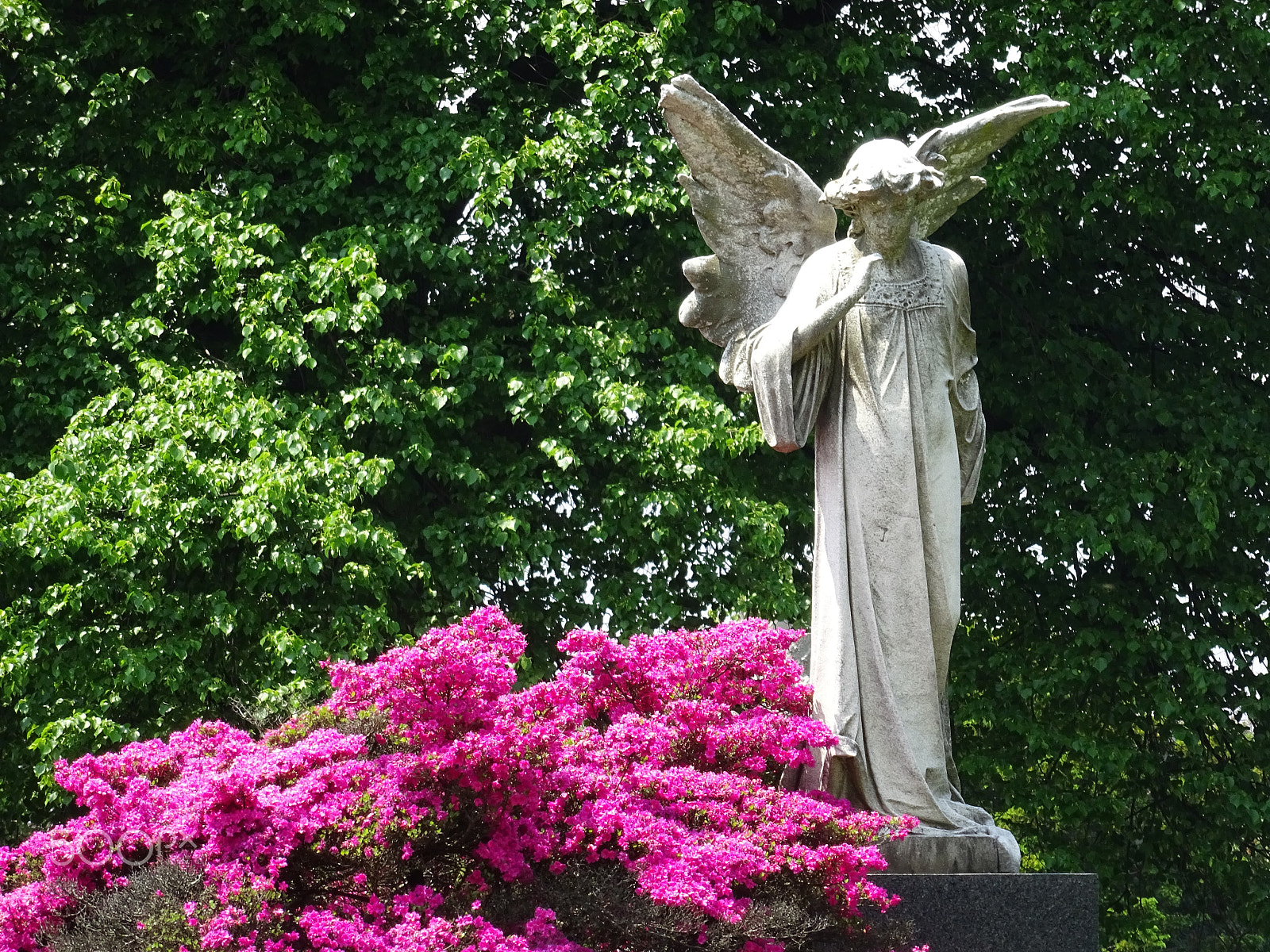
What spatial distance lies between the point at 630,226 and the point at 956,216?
2640mm

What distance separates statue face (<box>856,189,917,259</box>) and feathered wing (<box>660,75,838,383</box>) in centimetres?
49

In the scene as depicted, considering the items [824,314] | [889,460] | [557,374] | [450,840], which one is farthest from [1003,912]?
[557,374]

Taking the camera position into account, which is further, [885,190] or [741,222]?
[741,222]

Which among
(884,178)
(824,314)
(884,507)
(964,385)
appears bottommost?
(884,507)

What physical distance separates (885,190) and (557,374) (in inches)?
224

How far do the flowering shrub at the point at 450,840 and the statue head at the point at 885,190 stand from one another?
5.54 ft

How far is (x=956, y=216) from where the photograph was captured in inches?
530

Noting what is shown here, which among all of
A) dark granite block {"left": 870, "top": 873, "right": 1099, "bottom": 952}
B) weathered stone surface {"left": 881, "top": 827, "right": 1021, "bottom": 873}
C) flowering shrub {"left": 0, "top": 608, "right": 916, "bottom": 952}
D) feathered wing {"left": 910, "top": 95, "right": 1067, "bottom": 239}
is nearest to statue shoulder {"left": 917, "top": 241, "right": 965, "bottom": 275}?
feathered wing {"left": 910, "top": 95, "right": 1067, "bottom": 239}

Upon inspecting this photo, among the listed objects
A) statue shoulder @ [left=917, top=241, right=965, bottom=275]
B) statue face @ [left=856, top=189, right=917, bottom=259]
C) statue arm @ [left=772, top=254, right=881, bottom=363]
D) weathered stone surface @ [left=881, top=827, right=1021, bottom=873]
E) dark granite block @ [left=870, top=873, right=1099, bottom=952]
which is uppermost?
statue face @ [left=856, top=189, right=917, bottom=259]

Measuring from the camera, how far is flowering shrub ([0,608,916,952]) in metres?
4.74

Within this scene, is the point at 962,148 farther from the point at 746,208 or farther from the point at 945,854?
the point at 945,854

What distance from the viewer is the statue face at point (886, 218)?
5.79 meters

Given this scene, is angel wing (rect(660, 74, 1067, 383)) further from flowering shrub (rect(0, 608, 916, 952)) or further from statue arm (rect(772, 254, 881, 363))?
flowering shrub (rect(0, 608, 916, 952))

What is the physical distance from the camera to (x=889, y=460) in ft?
18.9
